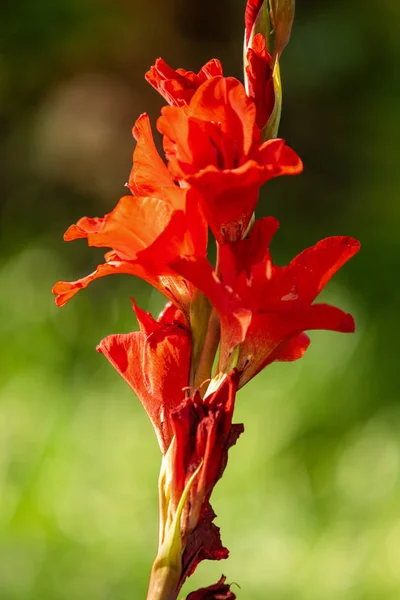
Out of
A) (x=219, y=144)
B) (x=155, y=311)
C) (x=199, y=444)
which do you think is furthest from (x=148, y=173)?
(x=155, y=311)

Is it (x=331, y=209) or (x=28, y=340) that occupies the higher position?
(x=331, y=209)

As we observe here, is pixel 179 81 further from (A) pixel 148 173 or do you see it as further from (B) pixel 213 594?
(B) pixel 213 594

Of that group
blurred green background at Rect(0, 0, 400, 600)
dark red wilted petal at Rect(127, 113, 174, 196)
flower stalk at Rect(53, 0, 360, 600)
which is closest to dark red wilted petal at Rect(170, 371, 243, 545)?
flower stalk at Rect(53, 0, 360, 600)

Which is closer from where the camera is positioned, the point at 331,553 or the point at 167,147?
the point at 167,147

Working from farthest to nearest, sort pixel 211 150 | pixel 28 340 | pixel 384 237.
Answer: pixel 384 237, pixel 28 340, pixel 211 150

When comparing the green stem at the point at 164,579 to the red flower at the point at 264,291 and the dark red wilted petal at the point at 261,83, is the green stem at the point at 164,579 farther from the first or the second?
the dark red wilted petal at the point at 261,83

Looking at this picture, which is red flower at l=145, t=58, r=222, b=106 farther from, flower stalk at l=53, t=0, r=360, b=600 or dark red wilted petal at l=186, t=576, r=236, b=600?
dark red wilted petal at l=186, t=576, r=236, b=600

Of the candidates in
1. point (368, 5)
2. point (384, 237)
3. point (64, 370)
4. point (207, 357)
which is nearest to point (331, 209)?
point (384, 237)

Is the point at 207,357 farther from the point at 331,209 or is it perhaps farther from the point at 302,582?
the point at 331,209
